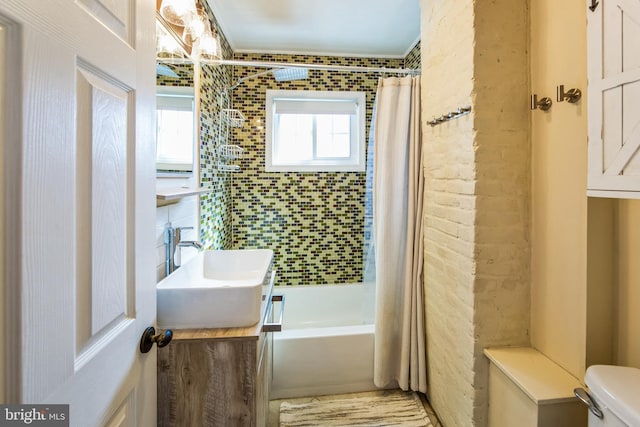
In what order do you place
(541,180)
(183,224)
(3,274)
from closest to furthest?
1. (3,274)
2. (541,180)
3. (183,224)

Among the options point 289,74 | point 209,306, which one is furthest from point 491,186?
point 289,74

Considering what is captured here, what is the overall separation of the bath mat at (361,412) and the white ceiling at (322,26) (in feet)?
8.84

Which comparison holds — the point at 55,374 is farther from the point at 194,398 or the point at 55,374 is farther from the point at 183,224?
the point at 183,224

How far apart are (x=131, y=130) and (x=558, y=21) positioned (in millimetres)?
1527

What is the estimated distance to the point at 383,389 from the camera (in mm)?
1972

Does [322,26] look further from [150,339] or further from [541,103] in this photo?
[150,339]

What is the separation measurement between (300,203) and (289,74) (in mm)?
1197

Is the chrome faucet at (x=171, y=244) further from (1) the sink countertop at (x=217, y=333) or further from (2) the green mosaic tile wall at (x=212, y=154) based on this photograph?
(2) the green mosaic tile wall at (x=212, y=154)

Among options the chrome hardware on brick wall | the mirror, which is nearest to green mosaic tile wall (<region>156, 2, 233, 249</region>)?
the mirror

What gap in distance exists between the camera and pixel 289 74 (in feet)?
9.17

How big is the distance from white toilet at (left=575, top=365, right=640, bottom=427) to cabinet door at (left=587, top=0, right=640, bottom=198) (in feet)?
1.67

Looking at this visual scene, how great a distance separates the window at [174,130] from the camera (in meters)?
1.44

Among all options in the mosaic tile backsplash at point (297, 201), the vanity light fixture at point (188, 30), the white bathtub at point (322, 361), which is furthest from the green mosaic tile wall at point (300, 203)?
the white bathtub at point (322, 361)

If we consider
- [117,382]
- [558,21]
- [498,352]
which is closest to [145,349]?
[117,382]
